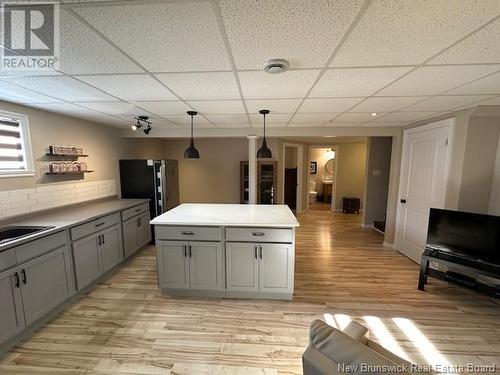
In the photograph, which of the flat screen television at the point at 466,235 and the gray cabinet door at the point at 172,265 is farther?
the gray cabinet door at the point at 172,265

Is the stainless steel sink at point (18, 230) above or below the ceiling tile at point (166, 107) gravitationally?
below

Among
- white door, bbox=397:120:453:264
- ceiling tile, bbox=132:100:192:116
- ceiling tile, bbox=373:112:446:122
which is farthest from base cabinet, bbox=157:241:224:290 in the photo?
white door, bbox=397:120:453:264

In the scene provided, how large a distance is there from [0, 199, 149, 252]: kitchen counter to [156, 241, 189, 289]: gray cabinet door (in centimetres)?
99

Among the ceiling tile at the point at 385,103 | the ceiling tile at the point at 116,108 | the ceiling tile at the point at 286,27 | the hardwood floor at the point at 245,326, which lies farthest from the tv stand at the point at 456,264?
the ceiling tile at the point at 116,108

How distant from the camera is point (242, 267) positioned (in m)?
2.50

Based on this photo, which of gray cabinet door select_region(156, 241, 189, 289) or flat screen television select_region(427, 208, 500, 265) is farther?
gray cabinet door select_region(156, 241, 189, 289)

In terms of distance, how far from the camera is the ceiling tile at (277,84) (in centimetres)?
165

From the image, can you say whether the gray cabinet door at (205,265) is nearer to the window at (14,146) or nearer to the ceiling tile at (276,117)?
the ceiling tile at (276,117)

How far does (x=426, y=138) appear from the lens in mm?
3354

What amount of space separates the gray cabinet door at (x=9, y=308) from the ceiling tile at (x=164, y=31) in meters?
2.06

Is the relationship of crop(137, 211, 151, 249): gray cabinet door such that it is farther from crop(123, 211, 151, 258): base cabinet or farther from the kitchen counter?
the kitchen counter

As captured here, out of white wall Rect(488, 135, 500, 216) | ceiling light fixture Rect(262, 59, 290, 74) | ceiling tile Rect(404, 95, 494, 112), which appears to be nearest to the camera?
ceiling light fixture Rect(262, 59, 290, 74)

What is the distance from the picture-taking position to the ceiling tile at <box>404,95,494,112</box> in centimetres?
221

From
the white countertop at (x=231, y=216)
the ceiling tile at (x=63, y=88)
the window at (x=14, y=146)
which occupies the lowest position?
the white countertop at (x=231, y=216)
